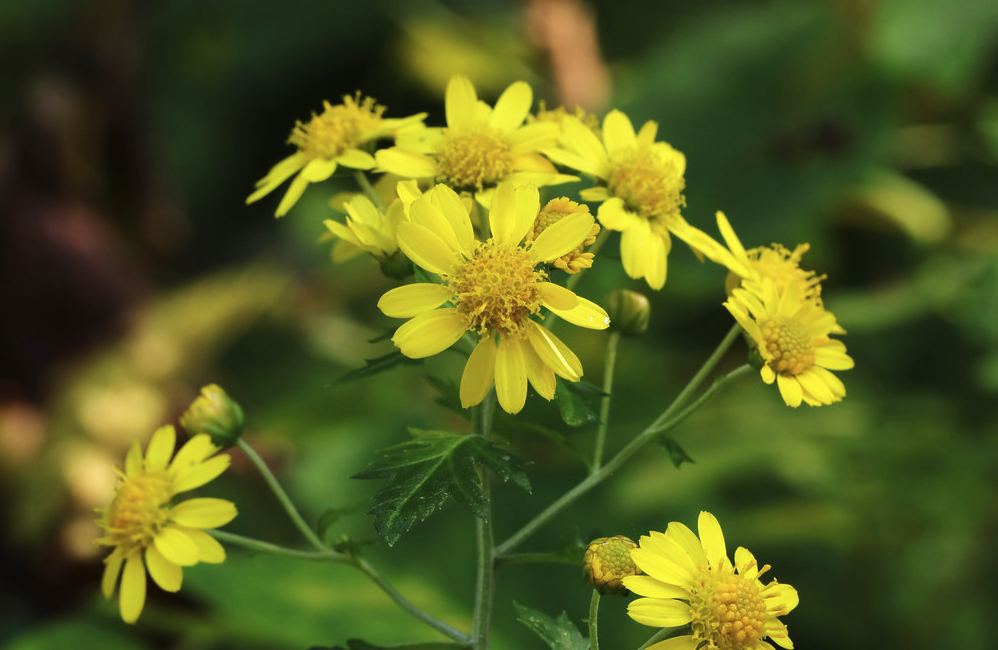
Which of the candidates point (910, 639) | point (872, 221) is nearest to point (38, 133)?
point (872, 221)

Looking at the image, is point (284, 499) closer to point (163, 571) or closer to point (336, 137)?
point (163, 571)

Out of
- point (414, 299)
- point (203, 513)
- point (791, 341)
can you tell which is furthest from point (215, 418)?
point (791, 341)

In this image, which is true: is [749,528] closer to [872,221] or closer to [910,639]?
[910,639]

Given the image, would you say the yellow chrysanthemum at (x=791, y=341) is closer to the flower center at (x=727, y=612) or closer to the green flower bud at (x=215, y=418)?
the flower center at (x=727, y=612)

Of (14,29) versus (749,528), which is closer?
(749,528)

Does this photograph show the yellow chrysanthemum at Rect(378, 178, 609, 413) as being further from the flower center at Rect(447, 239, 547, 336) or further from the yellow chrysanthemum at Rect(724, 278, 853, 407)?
the yellow chrysanthemum at Rect(724, 278, 853, 407)

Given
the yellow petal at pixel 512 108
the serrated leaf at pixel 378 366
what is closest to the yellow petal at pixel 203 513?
the serrated leaf at pixel 378 366
